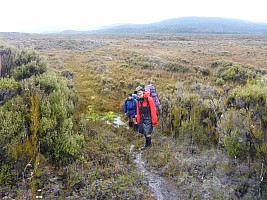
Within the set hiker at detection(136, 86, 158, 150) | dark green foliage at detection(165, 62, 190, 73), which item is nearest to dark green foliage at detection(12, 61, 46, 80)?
hiker at detection(136, 86, 158, 150)

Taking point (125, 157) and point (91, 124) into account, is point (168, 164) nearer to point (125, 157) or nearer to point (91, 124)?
point (125, 157)

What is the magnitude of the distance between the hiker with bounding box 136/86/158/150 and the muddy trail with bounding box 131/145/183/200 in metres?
1.20

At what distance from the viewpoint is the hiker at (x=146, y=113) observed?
24.3 ft

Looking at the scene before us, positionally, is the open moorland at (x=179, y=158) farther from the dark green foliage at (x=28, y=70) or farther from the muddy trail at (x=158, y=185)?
the dark green foliage at (x=28, y=70)

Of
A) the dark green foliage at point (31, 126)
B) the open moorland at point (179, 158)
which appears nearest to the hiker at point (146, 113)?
the open moorland at point (179, 158)

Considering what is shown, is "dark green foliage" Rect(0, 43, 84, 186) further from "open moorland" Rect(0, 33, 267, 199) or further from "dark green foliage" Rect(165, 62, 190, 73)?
"dark green foliage" Rect(165, 62, 190, 73)

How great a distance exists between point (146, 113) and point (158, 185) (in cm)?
244

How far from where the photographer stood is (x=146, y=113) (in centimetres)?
755

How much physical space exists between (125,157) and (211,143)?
2.59 m

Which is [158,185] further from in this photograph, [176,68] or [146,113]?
[176,68]

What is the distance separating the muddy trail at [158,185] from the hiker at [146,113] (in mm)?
1204

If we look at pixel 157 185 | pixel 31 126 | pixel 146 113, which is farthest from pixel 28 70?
pixel 157 185

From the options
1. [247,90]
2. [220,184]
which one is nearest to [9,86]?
[220,184]

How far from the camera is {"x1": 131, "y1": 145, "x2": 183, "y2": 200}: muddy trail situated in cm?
528
